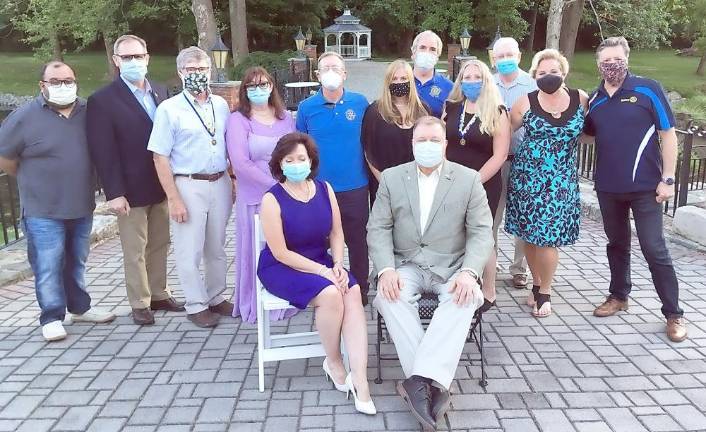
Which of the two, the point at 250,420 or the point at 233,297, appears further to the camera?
the point at 233,297

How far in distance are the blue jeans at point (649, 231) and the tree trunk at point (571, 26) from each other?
23.4m

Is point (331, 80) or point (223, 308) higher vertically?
point (331, 80)

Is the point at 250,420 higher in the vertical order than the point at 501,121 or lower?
lower

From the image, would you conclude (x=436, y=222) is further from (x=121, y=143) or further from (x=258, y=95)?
(x=121, y=143)

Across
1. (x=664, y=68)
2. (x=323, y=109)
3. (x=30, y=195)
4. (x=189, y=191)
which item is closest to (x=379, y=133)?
(x=323, y=109)

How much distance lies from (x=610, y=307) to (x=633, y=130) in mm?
1435

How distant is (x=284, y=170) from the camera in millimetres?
3941

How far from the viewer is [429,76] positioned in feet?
16.8

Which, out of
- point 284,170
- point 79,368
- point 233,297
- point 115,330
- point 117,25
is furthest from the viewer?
point 117,25

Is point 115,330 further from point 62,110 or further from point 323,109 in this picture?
point 323,109

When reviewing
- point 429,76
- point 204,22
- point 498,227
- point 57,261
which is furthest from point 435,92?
point 204,22

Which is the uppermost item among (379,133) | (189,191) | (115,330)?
(379,133)

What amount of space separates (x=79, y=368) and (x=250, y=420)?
1412 millimetres

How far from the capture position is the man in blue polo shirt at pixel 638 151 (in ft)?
14.3
